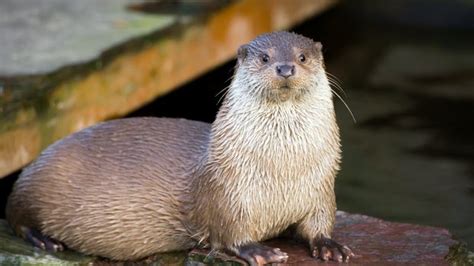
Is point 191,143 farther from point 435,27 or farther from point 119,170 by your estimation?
point 435,27

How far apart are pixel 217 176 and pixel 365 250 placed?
0.51 meters

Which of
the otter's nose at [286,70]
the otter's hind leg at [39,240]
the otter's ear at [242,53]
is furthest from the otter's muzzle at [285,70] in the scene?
the otter's hind leg at [39,240]

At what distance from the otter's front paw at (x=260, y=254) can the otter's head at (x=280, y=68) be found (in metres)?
0.43

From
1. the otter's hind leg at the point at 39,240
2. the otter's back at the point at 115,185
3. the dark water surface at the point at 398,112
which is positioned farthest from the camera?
the dark water surface at the point at 398,112

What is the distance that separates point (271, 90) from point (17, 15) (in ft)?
9.25

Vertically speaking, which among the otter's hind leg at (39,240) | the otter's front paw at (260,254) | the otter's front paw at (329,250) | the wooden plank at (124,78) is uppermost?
the wooden plank at (124,78)

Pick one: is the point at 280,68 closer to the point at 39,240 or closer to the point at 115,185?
the point at 115,185

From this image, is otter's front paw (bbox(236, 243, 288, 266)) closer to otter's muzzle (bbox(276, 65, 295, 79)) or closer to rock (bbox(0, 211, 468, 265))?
rock (bbox(0, 211, 468, 265))

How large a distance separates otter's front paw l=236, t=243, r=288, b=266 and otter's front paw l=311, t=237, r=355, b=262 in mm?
111

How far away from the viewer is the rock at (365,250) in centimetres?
377

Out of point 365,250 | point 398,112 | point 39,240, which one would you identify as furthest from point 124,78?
point 365,250

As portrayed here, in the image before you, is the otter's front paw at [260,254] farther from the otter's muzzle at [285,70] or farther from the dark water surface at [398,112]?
the dark water surface at [398,112]

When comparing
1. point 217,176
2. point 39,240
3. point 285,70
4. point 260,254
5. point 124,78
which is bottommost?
point 39,240

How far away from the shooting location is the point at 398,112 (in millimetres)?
6695
